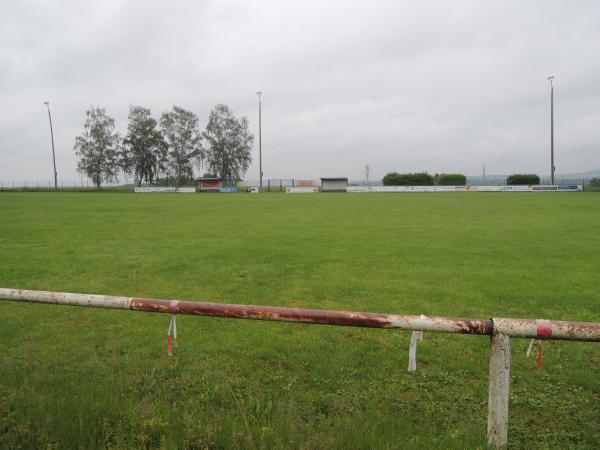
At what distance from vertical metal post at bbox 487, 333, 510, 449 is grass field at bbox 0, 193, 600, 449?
0.61ft

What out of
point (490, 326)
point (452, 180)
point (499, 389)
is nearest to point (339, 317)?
point (490, 326)

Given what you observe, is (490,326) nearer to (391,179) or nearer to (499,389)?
(499,389)

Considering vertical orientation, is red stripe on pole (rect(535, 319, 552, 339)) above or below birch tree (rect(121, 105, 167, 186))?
below

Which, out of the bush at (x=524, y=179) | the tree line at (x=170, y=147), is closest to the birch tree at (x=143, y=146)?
the tree line at (x=170, y=147)

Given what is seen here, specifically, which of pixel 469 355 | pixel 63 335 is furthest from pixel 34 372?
pixel 469 355

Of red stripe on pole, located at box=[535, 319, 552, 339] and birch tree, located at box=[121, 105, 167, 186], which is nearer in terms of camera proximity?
red stripe on pole, located at box=[535, 319, 552, 339]

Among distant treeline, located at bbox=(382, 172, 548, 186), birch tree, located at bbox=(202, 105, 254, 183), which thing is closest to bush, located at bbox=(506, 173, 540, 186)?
distant treeline, located at bbox=(382, 172, 548, 186)

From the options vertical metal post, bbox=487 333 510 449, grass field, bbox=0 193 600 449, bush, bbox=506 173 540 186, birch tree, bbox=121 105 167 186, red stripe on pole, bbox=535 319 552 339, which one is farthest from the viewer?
birch tree, bbox=121 105 167 186

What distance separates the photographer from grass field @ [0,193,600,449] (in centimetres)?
266

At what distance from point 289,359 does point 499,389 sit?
223cm

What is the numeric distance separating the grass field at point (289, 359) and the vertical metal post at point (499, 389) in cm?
18

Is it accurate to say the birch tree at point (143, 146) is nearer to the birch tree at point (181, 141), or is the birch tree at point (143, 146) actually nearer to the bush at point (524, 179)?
the birch tree at point (181, 141)

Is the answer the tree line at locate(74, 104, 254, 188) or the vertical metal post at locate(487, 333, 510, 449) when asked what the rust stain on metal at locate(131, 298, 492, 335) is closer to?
the vertical metal post at locate(487, 333, 510, 449)

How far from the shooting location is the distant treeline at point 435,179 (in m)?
58.9
